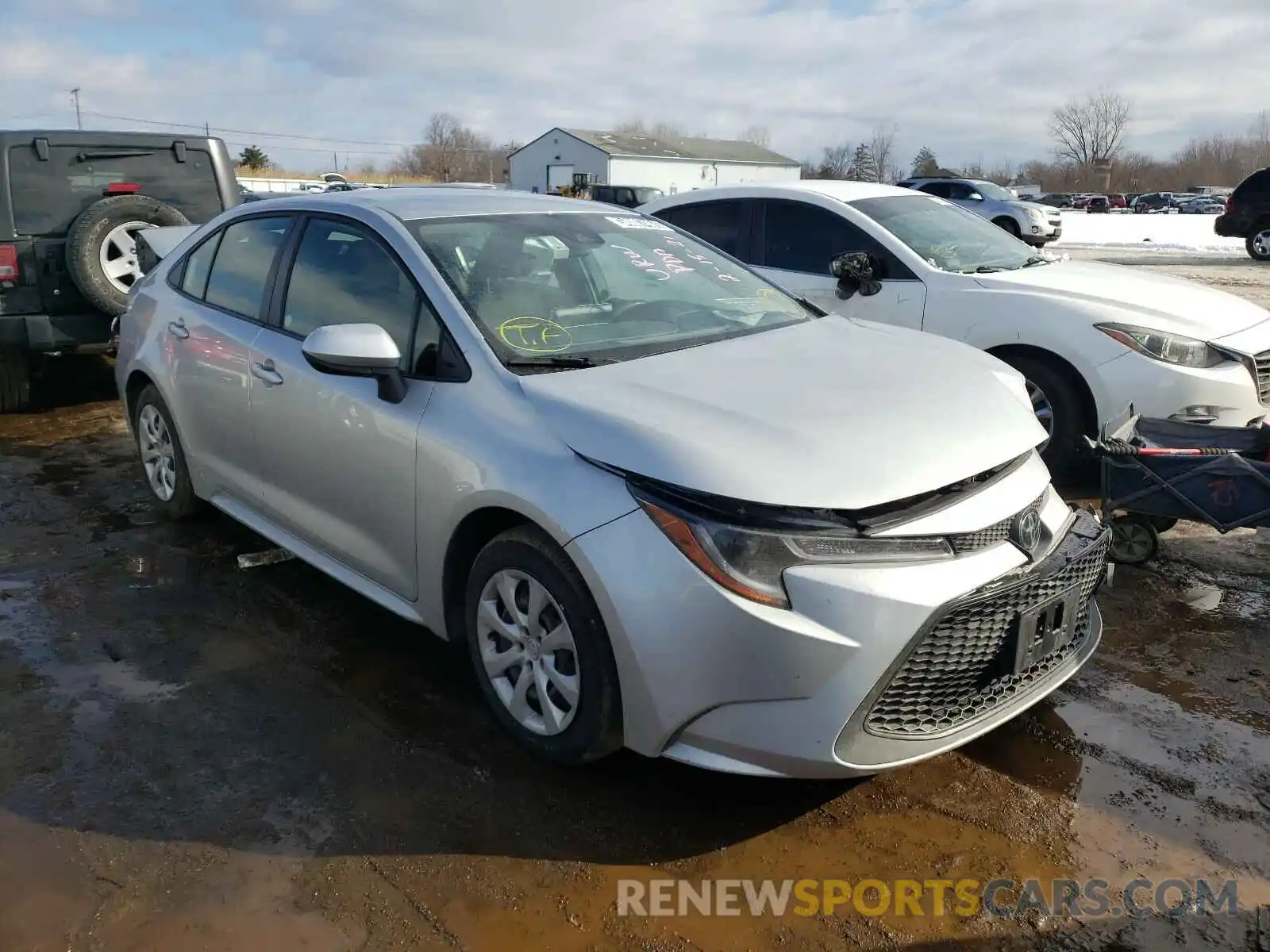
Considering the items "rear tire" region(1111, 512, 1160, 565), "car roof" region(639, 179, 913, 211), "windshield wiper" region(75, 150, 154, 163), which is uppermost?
"windshield wiper" region(75, 150, 154, 163)

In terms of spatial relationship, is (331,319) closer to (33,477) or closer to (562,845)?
(562,845)

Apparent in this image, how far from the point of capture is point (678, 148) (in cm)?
6944

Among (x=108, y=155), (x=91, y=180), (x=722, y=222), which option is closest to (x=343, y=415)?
(x=722, y=222)

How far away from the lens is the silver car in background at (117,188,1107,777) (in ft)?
8.05

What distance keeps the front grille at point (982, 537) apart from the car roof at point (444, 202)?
215 centimetres

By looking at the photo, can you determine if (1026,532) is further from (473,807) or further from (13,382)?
(13,382)

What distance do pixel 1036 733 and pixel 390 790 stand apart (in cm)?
201

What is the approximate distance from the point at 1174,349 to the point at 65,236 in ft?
24.4

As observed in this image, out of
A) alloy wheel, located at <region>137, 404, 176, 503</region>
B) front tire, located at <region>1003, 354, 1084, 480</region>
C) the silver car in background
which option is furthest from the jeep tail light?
front tire, located at <region>1003, 354, 1084, 480</region>

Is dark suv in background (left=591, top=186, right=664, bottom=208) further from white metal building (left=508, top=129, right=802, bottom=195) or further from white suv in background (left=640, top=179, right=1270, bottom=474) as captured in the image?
white metal building (left=508, top=129, right=802, bottom=195)

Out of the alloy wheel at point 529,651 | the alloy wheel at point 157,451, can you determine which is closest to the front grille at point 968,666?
the alloy wheel at point 529,651

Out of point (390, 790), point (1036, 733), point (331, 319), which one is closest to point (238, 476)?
point (331, 319)

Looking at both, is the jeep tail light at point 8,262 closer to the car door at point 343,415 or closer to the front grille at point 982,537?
the car door at point 343,415

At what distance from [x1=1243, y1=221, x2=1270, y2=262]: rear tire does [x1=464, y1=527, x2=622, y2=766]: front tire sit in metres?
21.1
